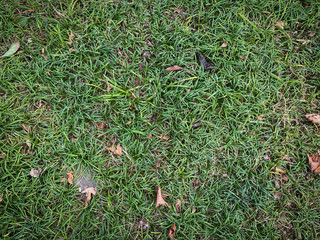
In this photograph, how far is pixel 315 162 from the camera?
2369 mm

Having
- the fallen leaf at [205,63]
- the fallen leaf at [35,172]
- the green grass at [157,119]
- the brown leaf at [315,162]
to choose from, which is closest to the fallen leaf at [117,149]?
the green grass at [157,119]

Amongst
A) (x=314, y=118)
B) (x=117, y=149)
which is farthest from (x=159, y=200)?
(x=314, y=118)

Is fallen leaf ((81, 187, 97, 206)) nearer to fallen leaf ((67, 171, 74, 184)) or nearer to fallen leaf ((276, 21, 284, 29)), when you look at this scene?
fallen leaf ((67, 171, 74, 184))

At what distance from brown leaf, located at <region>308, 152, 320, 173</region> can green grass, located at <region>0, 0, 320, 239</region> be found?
48mm

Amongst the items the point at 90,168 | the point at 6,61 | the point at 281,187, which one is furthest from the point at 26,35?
the point at 281,187

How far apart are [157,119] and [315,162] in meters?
1.90

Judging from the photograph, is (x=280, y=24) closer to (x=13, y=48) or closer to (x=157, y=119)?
(x=157, y=119)

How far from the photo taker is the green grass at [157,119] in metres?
2.22

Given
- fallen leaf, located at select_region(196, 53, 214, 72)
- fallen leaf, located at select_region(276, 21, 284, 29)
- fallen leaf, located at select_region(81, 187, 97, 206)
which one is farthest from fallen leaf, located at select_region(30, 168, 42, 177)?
fallen leaf, located at select_region(276, 21, 284, 29)

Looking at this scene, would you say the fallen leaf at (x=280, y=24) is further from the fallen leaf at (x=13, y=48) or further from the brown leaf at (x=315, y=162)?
the fallen leaf at (x=13, y=48)

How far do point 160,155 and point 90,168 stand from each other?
2.60 ft

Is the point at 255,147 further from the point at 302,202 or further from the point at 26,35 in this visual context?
the point at 26,35

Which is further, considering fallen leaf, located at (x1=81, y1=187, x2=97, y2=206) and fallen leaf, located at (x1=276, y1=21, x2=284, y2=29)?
fallen leaf, located at (x1=276, y1=21, x2=284, y2=29)

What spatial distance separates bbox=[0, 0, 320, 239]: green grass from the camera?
222 cm
